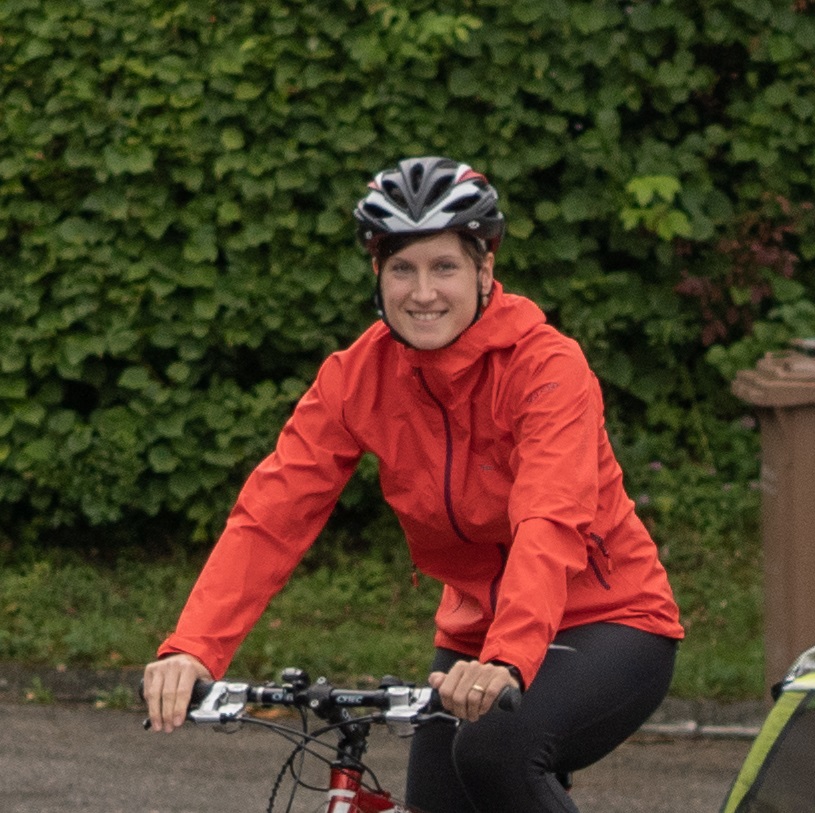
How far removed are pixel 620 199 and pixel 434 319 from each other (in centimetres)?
518

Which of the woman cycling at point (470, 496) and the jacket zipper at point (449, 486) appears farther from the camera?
the jacket zipper at point (449, 486)

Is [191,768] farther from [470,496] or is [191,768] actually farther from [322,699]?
[322,699]

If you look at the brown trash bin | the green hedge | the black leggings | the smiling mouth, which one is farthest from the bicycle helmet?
the green hedge

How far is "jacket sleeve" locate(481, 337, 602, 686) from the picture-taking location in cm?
330

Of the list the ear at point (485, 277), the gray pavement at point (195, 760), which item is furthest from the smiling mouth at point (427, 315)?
the gray pavement at point (195, 760)

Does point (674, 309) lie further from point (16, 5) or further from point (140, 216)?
point (16, 5)

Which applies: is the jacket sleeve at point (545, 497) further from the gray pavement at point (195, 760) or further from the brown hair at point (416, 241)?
Result: the gray pavement at point (195, 760)

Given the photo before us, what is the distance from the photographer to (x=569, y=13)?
27.9ft

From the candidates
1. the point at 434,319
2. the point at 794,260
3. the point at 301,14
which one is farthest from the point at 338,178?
the point at 434,319

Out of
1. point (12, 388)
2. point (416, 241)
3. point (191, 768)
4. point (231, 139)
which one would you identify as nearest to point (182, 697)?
point (416, 241)

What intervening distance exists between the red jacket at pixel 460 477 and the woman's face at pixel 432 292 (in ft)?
0.11

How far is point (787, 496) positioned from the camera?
6469mm

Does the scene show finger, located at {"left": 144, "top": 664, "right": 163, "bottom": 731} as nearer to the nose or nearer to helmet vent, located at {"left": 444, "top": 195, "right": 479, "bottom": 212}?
the nose

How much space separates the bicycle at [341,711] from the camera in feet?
10.1
